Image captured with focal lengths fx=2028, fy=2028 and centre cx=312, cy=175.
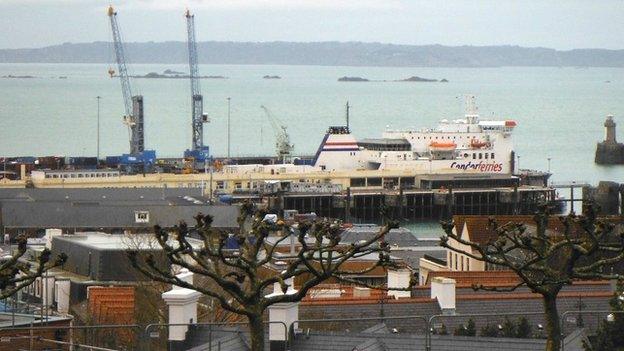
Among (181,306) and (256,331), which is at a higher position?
(256,331)

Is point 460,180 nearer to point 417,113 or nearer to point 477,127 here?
point 477,127

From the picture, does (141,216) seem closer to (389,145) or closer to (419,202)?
(419,202)

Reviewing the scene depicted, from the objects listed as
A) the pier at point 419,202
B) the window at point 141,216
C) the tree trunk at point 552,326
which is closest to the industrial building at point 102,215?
the window at point 141,216

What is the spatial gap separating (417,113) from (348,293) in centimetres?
14912

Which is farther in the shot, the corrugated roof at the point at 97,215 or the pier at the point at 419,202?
the pier at the point at 419,202

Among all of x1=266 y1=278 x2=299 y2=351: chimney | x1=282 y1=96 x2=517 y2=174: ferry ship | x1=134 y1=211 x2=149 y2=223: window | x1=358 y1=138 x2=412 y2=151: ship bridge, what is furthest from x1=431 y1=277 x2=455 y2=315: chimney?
x1=358 y1=138 x2=412 y2=151: ship bridge

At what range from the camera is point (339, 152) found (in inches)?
3191

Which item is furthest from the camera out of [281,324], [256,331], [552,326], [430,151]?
[430,151]

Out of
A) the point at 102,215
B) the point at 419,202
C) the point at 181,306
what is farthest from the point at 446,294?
the point at 419,202

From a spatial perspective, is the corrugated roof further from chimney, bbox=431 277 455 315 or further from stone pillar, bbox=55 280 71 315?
chimney, bbox=431 277 455 315

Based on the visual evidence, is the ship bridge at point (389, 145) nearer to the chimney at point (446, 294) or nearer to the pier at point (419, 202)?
the pier at point (419, 202)

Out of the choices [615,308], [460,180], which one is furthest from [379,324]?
[460,180]

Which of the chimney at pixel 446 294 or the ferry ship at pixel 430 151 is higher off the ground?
the ferry ship at pixel 430 151

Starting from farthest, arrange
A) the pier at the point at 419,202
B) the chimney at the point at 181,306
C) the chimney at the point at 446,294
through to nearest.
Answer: the pier at the point at 419,202
the chimney at the point at 446,294
the chimney at the point at 181,306
